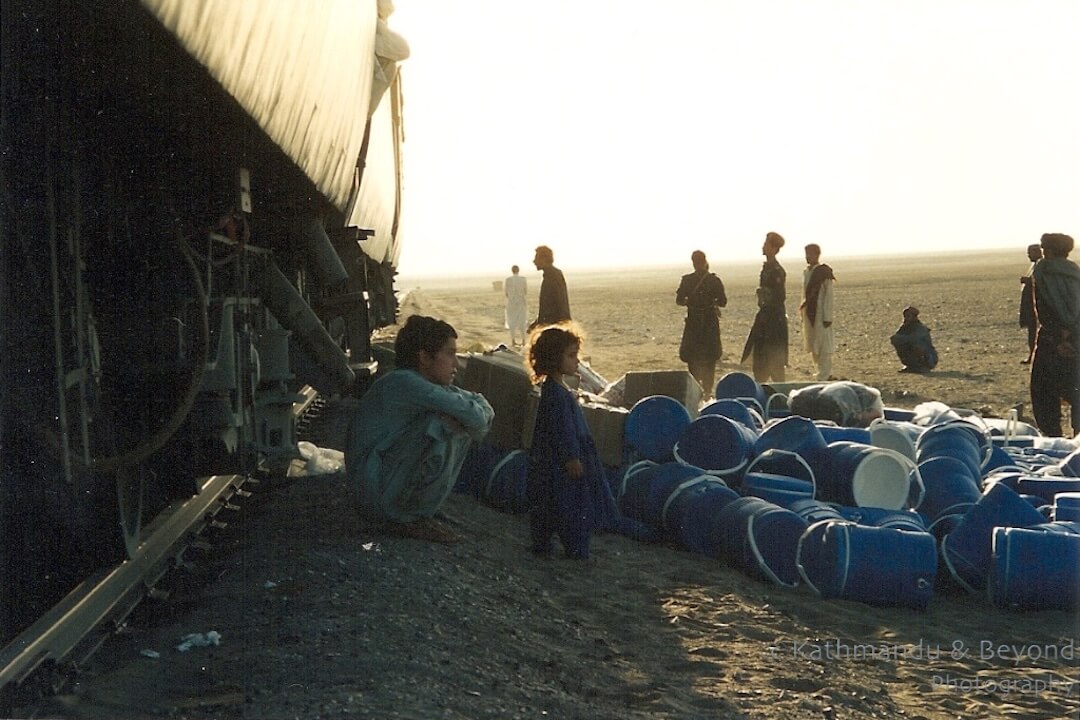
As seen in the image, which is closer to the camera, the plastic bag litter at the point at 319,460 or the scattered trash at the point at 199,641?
the scattered trash at the point at 199,641

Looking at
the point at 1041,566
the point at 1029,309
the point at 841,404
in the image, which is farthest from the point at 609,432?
the point at 1029,309

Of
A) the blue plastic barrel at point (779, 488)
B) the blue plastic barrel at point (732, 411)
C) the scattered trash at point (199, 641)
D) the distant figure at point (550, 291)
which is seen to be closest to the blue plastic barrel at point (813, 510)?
the blue plastic barrel at point (779, 488)

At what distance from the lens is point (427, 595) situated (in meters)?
5.29

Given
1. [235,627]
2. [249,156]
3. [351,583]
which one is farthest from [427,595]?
[249,156]

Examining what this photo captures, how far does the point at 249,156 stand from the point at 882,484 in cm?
364

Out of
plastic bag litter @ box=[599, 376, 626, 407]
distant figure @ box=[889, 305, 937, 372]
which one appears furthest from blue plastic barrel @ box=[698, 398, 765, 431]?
distant figure @ box=[889, 305, 937, 372]

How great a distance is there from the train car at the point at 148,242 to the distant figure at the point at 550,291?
391 centimetres

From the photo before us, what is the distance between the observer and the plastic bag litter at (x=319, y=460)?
8.51 metres

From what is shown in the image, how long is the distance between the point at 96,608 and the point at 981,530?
13.2ft

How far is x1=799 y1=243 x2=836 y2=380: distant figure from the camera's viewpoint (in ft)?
46.8

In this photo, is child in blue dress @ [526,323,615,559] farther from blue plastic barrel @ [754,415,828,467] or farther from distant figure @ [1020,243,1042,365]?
distant figure @ [1020,243,1042,365]

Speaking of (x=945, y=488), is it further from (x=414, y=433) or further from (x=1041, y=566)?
(x=414, y=433)

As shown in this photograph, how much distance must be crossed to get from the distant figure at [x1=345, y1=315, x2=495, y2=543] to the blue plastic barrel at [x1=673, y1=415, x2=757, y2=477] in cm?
187

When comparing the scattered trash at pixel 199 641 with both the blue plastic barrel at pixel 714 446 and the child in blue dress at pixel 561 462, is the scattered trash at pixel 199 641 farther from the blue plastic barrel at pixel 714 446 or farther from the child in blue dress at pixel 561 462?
the blue plastic barrel at pixel 714 446
